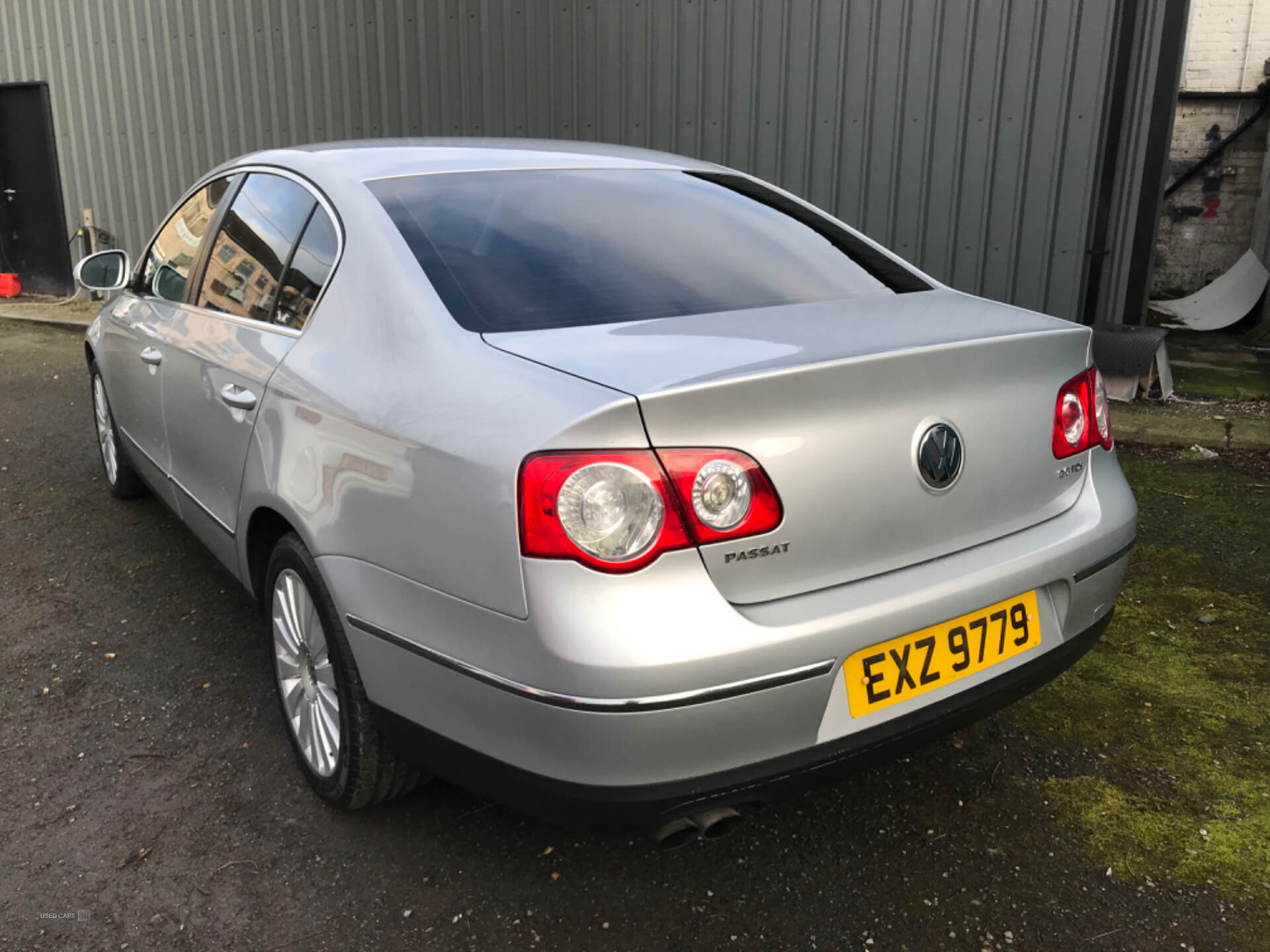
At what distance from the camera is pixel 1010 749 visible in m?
2.62

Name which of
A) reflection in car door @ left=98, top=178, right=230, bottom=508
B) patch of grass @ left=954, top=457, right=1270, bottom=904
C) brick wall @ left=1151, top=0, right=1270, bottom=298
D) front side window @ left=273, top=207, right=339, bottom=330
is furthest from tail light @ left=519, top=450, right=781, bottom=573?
brick wall @ left=1151, top=0, right=1270, bottom=298

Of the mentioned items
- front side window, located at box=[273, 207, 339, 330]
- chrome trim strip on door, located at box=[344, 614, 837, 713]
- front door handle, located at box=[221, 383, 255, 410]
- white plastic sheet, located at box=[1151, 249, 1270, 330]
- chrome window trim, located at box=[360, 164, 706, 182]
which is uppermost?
chrome window trim, located at box=[360, 164, 706, 182]

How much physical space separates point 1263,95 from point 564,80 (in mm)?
7718

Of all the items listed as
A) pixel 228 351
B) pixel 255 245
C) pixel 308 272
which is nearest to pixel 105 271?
pixel 255 245

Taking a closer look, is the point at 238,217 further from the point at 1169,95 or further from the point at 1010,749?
the point at 1169,95

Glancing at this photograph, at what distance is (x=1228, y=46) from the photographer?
1120 centimetres

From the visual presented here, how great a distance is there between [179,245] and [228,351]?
1.03 m

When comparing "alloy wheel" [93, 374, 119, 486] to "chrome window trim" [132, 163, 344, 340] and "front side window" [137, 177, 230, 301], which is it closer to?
"front side window" [137, 177, 230, 301]

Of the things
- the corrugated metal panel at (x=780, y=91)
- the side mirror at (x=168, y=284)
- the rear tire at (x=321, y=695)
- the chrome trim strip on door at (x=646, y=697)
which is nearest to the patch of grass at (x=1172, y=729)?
the chrome trim strip on door at (x=646, y=697)

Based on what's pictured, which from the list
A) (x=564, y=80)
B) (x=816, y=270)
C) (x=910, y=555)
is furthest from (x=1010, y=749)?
(x=564, y=80)

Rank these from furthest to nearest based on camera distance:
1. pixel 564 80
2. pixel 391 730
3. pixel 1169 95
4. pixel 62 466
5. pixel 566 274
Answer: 1. pixel 564 80
2. pixel 1169 95
3. pixel 62 466
4. pixel 566 274
5. pixel 391 730

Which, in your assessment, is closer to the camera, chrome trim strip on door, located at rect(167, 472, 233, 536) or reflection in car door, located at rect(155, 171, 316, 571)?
reflection in car door, located at rect(155, 171, 316, 571)

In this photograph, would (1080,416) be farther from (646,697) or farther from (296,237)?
(296,237)

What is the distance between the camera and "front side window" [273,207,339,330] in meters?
2.39
